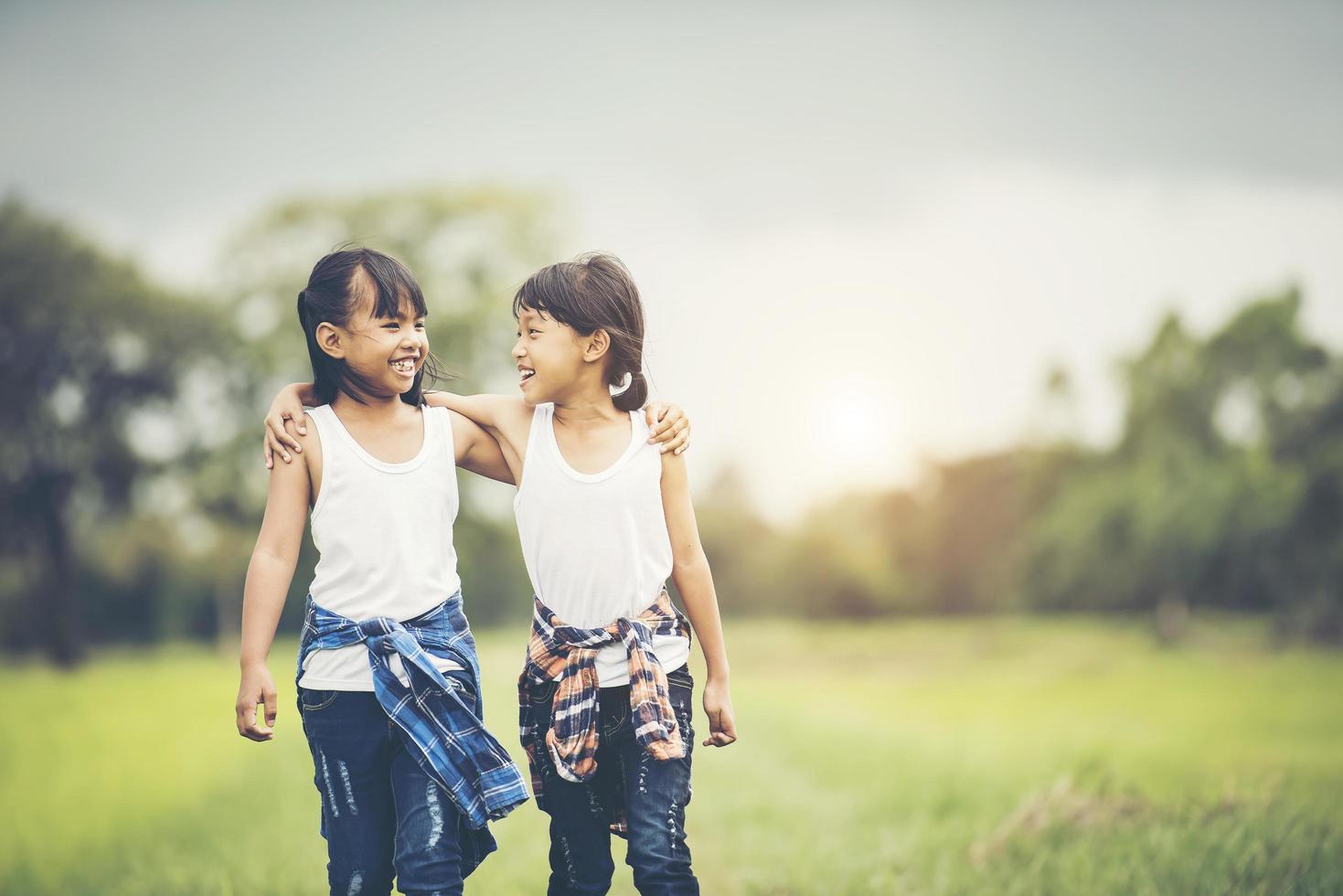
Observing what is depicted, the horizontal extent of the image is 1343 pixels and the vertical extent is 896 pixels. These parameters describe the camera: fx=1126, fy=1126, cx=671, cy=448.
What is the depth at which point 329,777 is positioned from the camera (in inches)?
109

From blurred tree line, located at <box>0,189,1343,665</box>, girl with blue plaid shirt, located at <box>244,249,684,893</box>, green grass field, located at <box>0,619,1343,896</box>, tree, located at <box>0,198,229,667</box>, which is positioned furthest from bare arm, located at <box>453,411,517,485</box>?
tree, located at <box>0,198,229,667</box>

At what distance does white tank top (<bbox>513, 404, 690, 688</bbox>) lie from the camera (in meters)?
2.92

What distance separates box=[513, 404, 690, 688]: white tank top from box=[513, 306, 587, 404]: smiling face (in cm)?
16

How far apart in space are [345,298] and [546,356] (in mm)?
531

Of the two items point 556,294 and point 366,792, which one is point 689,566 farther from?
point 366,792

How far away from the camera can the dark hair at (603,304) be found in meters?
2.99

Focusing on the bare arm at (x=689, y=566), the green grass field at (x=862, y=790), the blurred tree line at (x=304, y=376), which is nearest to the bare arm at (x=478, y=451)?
the bare arm at (x=689, y=566)

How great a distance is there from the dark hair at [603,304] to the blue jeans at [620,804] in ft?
2.70

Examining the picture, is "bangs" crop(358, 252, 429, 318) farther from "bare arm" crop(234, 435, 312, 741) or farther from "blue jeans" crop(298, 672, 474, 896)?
"blue jeans" crop(298, 672, 474, 896)

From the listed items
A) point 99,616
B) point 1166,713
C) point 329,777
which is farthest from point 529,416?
point 99,616

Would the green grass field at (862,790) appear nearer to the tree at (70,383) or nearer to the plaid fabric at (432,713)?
the plaid fabric at (432,713)

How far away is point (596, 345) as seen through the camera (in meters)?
3.03

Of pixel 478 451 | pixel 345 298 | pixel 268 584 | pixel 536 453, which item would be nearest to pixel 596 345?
pixel 536 453

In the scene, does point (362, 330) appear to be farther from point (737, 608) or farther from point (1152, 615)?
point (737, 608)
